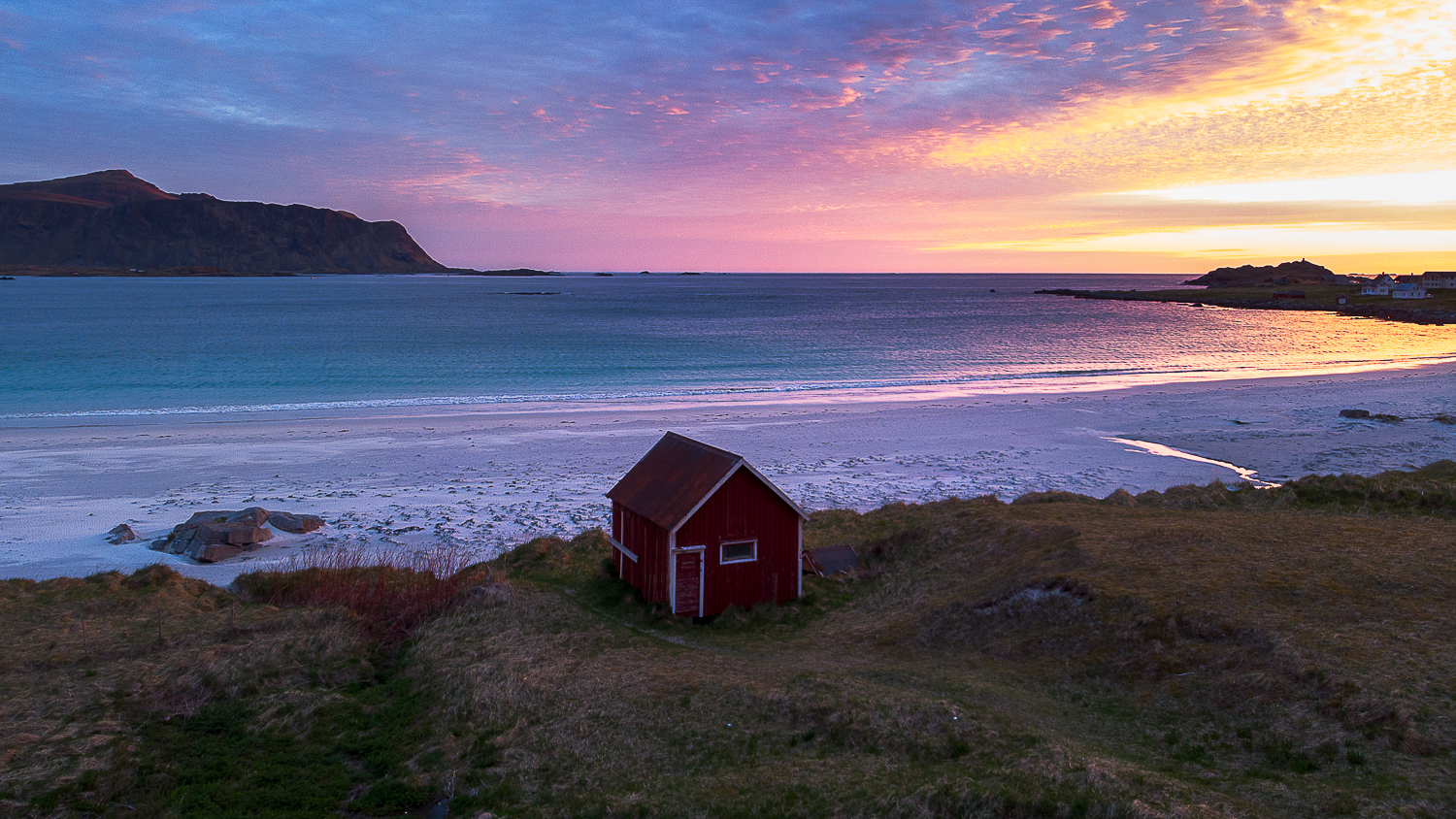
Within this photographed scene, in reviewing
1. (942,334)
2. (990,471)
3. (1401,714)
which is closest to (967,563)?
(1401,714)

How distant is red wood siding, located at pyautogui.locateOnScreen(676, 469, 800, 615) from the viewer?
57.2 feet

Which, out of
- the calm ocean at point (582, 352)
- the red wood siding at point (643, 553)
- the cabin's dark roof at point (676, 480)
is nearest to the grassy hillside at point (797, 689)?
the red wood siding at point (643, 553)

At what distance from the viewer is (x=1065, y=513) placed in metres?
21.2

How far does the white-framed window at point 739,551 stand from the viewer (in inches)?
699

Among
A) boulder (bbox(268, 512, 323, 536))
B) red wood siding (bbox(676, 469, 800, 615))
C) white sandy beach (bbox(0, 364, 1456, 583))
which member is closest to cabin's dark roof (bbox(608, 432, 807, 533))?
red wood siding (bbox(676, 469, 800, 615))

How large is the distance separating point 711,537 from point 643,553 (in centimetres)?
192

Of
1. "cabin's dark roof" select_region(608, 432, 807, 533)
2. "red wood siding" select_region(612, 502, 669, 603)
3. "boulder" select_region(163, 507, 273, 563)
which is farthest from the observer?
"boulder" select_region(163, 507, 273, 563)

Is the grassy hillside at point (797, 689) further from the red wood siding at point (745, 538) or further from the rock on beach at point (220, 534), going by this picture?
the rock on beach at point (220, 534)

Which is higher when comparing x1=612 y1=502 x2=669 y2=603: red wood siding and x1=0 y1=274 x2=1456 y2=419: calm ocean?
x1=0 y1=274 x2=1456 y2=419: calm ocean

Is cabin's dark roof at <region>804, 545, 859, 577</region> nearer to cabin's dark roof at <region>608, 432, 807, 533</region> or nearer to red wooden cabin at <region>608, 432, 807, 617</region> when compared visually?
red wooden cabin at <region>608, 432, 807, 617</region>

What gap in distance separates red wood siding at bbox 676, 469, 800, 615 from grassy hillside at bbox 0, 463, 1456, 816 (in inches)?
23.7

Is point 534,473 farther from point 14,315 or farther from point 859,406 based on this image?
point 14,315

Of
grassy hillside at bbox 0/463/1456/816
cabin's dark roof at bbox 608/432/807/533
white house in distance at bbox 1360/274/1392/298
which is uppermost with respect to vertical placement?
white house in distance at bbox 1360/274/1392/298

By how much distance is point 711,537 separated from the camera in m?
17.5
